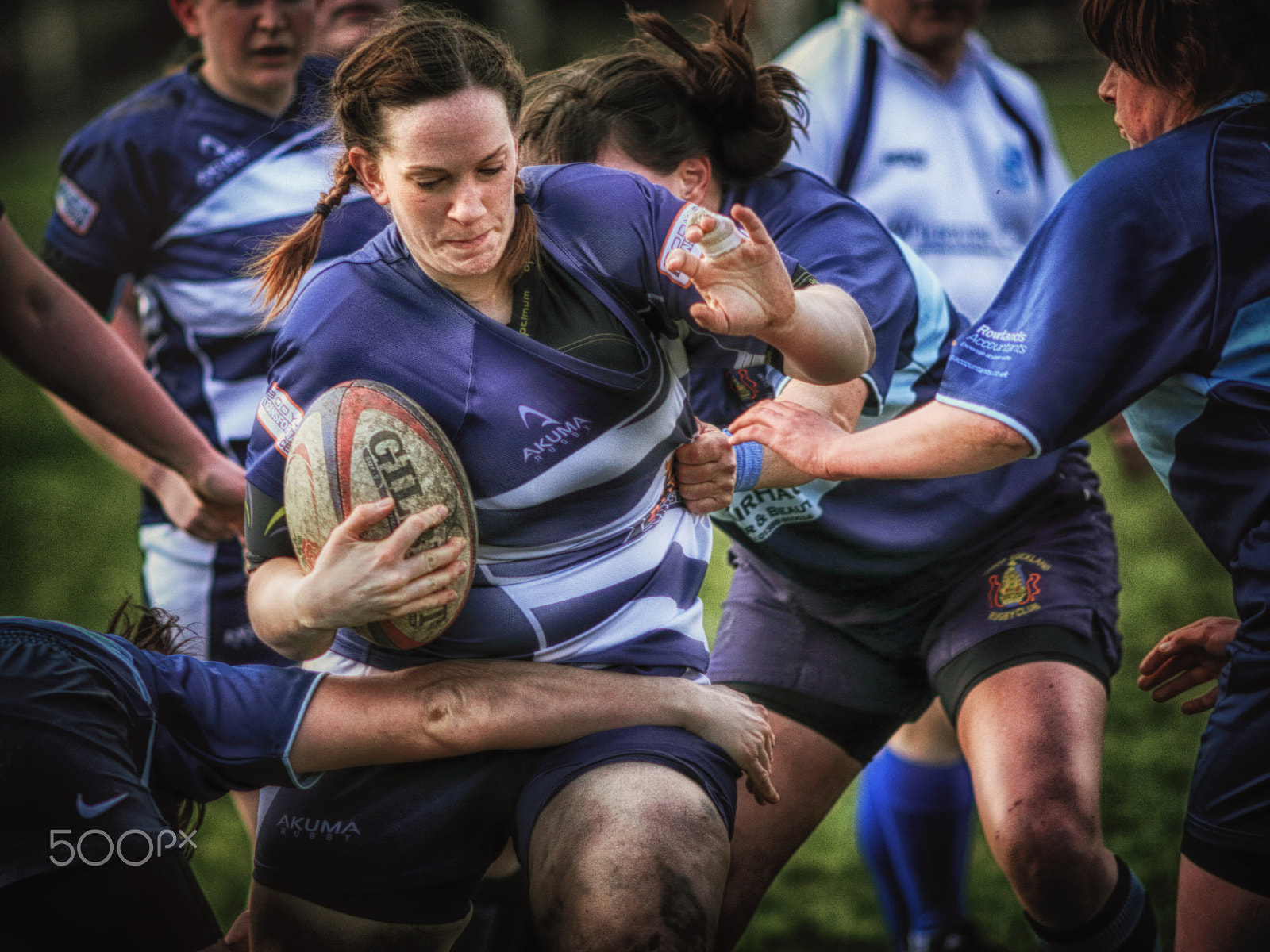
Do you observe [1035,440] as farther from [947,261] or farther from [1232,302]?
[947,261]

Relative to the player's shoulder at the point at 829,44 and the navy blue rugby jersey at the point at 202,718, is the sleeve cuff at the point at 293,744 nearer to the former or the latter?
the navy blue rugby jersey at the point at 202,718

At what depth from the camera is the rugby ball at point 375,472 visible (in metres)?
2.40

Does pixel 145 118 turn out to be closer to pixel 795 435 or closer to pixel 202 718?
pixel 202 718

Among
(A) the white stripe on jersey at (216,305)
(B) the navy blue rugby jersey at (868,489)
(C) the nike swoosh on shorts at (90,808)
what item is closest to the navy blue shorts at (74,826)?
(C) the nike swoosh on shorts at (90,808)

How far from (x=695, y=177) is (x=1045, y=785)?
169cm

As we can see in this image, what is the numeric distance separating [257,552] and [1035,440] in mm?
1554

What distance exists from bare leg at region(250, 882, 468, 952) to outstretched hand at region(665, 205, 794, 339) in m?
1.42

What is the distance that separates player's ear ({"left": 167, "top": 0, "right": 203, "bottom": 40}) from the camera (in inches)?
172

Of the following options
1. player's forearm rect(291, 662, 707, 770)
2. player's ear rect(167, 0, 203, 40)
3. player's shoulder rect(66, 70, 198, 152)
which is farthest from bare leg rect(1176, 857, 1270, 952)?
player's ear rect(167, 0, 203, 40)

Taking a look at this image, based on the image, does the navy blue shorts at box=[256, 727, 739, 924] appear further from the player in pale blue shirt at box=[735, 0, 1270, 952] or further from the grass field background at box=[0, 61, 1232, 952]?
the grass field background at box=[0, 61, 1232, 952]

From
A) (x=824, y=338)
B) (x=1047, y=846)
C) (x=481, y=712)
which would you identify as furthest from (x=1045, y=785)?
(x=481, y=712)

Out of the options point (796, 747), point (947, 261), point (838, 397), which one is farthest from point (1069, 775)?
point (947, 261)

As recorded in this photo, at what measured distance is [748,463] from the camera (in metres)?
3.02

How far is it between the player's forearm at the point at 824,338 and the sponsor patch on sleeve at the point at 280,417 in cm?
92
